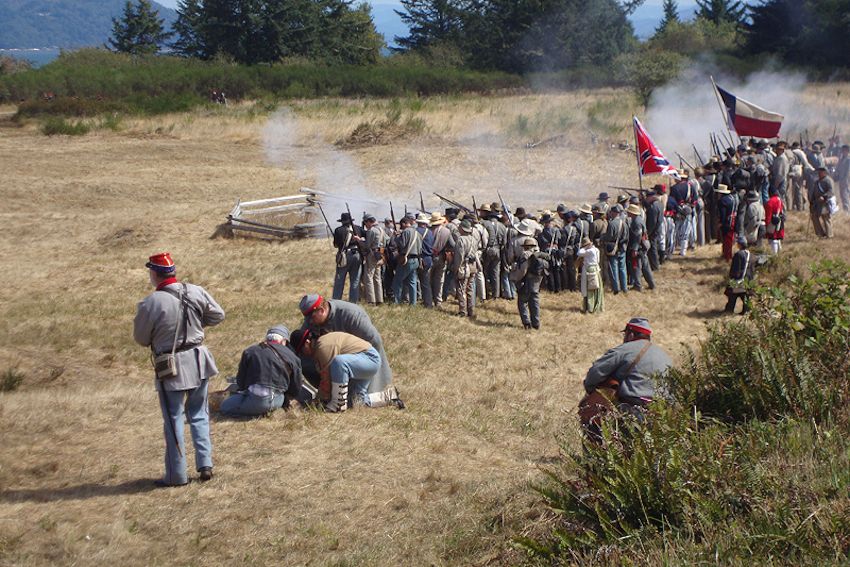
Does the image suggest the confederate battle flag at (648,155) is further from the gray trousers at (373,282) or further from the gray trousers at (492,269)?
the gray trousers at (373,282)

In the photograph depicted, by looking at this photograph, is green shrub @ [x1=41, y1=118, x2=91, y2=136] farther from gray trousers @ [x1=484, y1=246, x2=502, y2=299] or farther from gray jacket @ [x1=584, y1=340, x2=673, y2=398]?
gray jacket @ [x1=584, y1=340, x2=673, y2=398]

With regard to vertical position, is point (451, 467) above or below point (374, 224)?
below

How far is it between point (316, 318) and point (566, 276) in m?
8.24

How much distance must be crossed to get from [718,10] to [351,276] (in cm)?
6525

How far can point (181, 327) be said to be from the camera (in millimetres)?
7023

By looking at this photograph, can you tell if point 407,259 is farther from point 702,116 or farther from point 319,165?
point 702,116

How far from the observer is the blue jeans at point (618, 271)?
16.0 m

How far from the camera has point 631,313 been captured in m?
15.2

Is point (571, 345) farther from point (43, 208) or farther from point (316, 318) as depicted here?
point (43, 208)

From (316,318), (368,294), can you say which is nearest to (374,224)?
(368,294)

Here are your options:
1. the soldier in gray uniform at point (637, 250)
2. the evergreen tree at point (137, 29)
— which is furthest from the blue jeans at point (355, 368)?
the evergreen tree at point (137, 29)

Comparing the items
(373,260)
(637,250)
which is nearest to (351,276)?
(373,260)

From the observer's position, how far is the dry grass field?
6.46 m

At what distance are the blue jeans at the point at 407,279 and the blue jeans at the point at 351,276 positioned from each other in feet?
1.95
